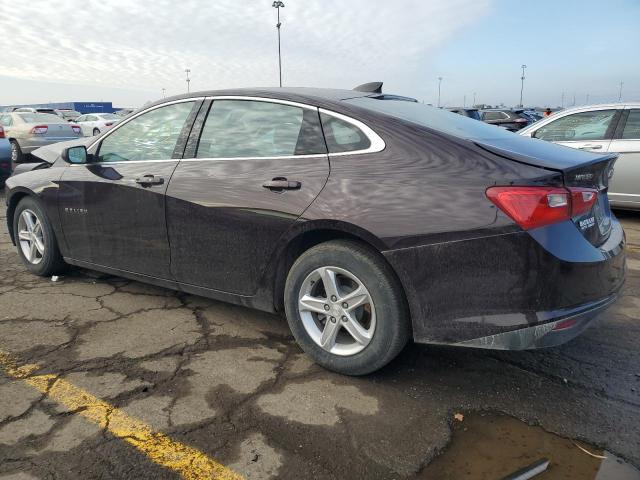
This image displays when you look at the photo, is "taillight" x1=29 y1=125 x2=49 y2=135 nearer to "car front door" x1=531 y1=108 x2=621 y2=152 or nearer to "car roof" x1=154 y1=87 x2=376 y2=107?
"car roof" x1=154 y1=87 x2=376 y2=107

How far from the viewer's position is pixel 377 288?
103 inches

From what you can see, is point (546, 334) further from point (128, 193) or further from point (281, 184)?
point (128, 193)

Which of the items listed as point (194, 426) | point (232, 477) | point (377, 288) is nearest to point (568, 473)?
point (377, 288)

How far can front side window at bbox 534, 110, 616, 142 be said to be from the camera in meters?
6.87

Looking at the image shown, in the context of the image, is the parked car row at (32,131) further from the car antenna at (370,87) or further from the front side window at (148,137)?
the car antenna at (370,87)

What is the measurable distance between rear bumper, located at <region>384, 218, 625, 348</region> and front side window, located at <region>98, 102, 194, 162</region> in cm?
185

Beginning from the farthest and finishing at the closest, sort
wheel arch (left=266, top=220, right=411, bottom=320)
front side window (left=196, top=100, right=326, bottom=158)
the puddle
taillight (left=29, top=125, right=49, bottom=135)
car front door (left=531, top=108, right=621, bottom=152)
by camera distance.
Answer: taillight (left=29, top=125, right=49, bottom=135) → car front door (left=531, top=108, right=621, bottom=152) → front side window (left=196, top=100, right=326, bottom=158) → wheel arch (left=266, top=220, right=411, bottom=320) → the puddle

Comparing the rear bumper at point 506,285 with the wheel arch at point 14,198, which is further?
the wheel arch at point 14,198

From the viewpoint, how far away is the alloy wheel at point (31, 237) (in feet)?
14.8

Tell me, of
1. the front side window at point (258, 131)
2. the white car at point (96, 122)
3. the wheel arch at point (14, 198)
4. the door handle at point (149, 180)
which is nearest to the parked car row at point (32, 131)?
the white car at point (96, 122)

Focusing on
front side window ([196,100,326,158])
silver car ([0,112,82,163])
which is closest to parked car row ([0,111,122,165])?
silver car ([0,112,82,163])

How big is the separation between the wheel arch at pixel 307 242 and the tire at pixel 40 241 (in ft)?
7.76

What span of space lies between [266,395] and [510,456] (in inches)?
47.2

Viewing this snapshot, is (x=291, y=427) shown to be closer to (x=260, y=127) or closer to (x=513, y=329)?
(x=513, y=329)
